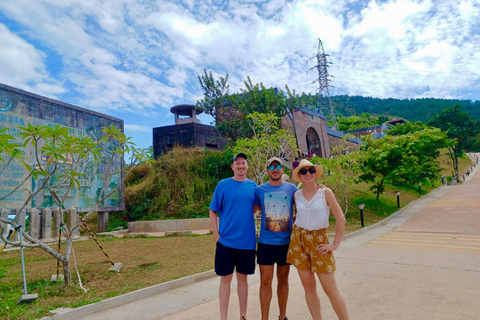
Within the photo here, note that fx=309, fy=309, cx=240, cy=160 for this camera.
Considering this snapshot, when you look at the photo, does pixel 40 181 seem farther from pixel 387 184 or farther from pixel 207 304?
pixel 387 184

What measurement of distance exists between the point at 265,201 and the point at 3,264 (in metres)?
6.65

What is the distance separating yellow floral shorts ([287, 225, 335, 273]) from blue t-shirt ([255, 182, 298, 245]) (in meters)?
0.15

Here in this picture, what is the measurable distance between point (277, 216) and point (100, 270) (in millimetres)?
4279

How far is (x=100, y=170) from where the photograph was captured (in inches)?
457

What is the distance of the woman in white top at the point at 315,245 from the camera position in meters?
2.62

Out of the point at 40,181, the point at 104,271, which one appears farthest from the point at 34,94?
the point at 104,271

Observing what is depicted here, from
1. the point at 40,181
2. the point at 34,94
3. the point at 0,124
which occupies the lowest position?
the point at 40,181

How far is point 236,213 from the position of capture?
118 inches

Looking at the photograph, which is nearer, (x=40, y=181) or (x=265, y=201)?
(x=265, y=201)

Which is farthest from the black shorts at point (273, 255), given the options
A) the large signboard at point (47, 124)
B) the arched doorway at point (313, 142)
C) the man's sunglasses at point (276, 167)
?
the arched doorway at point (313, 142)

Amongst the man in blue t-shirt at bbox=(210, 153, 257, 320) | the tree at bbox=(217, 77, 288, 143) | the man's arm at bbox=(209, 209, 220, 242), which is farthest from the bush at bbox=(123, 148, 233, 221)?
the man in blue t-shirt at bbox=(210, 153, 257, 320)

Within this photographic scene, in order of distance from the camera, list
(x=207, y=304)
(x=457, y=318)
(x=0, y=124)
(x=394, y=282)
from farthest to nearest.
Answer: (x=0, y=124)
(x=394, y=282)
(x=207, y=304)
(x=457, y=318)

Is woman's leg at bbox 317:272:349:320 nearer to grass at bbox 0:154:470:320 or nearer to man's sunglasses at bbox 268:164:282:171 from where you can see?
man's sunglasses at bbox 268:164:282:171

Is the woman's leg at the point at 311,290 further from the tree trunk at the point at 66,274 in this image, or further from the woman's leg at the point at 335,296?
the tree trunk at the point at 66,274
